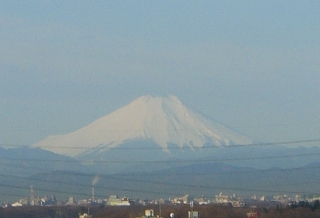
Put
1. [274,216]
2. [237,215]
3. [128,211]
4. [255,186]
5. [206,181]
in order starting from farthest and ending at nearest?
[206,181], [255,186], [128,211], [237,215], [274,216]

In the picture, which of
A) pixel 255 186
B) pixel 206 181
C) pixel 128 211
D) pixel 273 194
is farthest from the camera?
pixel 206 181

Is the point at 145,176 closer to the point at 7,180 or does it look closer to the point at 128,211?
the point at 7,180

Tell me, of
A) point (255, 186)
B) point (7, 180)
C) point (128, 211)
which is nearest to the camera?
point (128, 211)

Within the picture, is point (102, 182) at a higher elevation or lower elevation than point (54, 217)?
higher

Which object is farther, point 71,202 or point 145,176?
point 145,176

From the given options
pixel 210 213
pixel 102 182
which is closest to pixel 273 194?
pixel 102 182

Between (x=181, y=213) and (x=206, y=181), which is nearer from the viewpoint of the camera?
(x=181, y=213)

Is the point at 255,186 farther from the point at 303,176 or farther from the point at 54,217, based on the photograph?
the point at 54,217

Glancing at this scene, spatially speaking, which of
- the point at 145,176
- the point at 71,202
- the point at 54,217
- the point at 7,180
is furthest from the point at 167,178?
the point at 54,217

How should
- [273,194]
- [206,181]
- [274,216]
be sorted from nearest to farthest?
[274,216] < [273,194] < [206,181]
